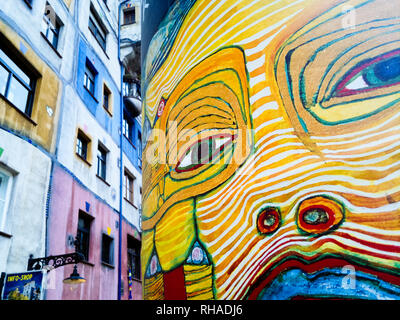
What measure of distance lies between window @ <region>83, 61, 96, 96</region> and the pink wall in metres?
4.00

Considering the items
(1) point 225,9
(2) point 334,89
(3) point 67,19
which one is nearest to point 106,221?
(3) point 67,19

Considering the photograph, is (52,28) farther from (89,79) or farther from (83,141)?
(83,141)

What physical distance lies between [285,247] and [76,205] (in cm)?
786

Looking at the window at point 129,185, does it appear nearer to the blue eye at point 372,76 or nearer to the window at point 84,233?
the window at point 84,233

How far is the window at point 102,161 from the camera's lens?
13.1 metres

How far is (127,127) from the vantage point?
17328 millimetres

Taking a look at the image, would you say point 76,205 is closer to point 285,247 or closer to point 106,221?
point 106,221

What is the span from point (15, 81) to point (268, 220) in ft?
23.8

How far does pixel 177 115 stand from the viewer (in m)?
5.40

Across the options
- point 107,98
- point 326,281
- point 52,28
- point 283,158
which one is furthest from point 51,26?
point 326,281

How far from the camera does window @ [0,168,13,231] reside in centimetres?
723

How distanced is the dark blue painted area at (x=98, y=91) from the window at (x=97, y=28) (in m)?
1.16

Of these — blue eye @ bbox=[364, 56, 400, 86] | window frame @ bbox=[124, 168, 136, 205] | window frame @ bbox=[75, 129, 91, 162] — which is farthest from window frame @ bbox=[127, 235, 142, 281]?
blue eye @ bbox=[364, 56, 400, 86]

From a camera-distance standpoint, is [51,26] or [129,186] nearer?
[51,26]
